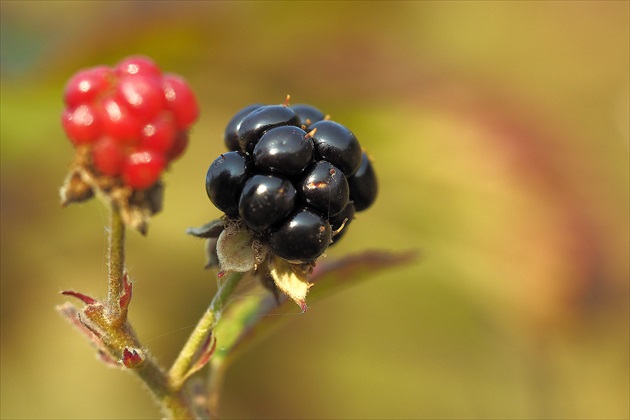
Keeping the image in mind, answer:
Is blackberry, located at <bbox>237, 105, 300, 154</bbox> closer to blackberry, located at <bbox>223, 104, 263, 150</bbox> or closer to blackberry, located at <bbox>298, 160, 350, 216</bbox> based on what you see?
blackberry, located at <bbox>223, 104, 263, 150</bbox>

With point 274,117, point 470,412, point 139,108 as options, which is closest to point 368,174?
point 274,117

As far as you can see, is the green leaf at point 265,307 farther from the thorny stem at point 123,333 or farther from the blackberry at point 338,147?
the blackberry at point 338,147

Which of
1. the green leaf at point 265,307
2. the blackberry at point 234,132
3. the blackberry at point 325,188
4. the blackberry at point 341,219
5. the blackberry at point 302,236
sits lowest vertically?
the green leaf at point 265,307

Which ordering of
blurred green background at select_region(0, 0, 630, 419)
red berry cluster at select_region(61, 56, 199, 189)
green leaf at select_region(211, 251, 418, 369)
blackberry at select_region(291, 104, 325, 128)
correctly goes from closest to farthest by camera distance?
red berry cluster at select_region(61, 56, 199, 189), blackberry at select_region(291, 104, 325, 128), green leaf at select_region(211, 251, 418, 369), blurred green background at select_region(0, 0, 630, 419)

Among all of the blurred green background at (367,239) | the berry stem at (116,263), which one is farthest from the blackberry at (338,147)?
the blurred green background at (367,239)

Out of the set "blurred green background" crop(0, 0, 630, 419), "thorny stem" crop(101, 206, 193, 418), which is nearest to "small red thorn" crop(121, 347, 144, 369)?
"thorny stem" crop(101, 206, 193, 418)
